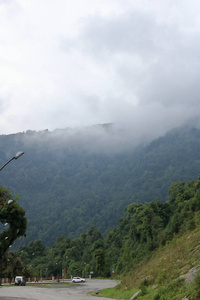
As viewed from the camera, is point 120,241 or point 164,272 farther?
point 120,241

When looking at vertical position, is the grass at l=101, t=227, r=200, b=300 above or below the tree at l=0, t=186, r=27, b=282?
below

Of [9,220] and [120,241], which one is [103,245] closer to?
[120,241]

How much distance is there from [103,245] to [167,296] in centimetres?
15067

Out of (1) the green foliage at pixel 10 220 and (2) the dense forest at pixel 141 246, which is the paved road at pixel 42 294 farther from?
(2) the dense forest at pixel 141 246

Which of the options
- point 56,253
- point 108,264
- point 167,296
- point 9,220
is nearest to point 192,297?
point 167,296

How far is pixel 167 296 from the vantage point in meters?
19.2

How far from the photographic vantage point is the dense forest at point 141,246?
98.4 feet

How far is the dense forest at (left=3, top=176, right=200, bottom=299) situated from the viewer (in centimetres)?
3000

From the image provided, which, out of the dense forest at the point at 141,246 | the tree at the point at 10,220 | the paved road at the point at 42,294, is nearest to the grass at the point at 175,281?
the dense forest at the point at 141,246

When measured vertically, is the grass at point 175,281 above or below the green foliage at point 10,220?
below

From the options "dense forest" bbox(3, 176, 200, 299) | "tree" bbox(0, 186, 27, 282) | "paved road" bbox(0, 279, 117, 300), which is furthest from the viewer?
"tree" bbox(0, 186, 27, 282)

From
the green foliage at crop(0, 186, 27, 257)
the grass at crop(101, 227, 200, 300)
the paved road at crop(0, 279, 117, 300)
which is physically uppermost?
the green foliage at crop(0, 186, 27, 257)

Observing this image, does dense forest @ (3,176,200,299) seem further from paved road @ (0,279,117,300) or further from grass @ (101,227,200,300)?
paved road @ (0,279,117,300)

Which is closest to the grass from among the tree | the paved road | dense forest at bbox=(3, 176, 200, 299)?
dense forest at bbox=(3, 176, 200, 299)
